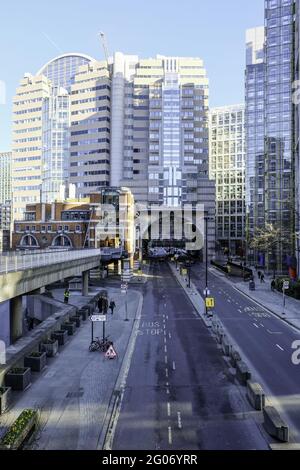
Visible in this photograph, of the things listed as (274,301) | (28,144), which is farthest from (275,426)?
(28,144)

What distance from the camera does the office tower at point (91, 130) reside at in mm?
158625

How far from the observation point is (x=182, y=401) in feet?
63.1

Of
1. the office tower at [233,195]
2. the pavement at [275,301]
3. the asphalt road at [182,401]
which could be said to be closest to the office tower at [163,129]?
the office tower at [233,195]

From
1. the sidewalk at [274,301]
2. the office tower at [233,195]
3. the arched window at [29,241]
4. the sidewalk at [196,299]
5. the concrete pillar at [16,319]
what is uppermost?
the office tower at [233,195]

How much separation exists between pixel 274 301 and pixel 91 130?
126 metres

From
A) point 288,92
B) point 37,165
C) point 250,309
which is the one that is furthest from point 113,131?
point 250,309

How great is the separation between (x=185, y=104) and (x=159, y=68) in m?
20.7

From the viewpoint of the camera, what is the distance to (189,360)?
2591 centimetres

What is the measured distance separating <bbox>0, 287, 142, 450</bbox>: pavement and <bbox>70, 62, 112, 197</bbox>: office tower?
132002 mm

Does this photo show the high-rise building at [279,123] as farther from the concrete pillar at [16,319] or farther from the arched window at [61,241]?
the concrete pillar at [16,319]

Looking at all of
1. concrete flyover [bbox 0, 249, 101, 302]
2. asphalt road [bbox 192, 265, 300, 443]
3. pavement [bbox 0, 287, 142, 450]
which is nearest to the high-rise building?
asphalt road [bbox 192, 265, 300, 443]

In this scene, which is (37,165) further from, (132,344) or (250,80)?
(132,344)

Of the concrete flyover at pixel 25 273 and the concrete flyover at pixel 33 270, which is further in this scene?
the concrete flyover at pixel 25 273

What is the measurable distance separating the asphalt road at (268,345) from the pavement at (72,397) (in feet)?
25.5
